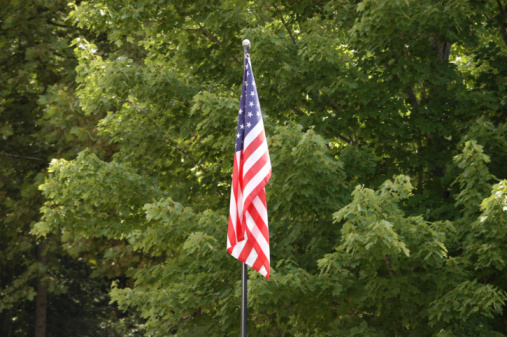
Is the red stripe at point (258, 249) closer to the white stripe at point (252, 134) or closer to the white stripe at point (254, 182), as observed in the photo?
the white stripe at point (254, 182)

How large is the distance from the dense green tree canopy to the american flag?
89 centimetres

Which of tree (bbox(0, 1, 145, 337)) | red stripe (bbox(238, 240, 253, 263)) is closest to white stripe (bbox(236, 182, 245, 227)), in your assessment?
red stripe (bbox(238, 240, 253, 263))

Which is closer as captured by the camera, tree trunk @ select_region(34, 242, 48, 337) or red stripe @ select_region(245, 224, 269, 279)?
red stripe @ select_region(245, 224, 269, 279)

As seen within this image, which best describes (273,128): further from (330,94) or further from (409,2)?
(409,2)

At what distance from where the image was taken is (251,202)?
6.58m

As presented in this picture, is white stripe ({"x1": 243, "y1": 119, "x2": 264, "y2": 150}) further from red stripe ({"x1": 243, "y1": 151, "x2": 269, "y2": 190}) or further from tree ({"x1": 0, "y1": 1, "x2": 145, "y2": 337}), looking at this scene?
tree ({"x1": 0, "y1": 1, "x2": 145, "y2": 337})

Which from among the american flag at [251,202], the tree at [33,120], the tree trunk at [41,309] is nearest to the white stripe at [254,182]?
the american flag at [251,202]

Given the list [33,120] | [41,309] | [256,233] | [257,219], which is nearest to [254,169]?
[257,219]

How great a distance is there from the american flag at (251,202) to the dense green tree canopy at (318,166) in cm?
89

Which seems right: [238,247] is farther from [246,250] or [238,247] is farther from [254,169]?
[254,169]

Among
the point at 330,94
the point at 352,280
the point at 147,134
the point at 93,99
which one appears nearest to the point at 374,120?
the point at 330,94

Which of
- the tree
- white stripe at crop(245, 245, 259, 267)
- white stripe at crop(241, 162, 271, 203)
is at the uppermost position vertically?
the tree

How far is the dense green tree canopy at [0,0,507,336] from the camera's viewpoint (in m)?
7.61

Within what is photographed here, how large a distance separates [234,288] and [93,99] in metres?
3.77
